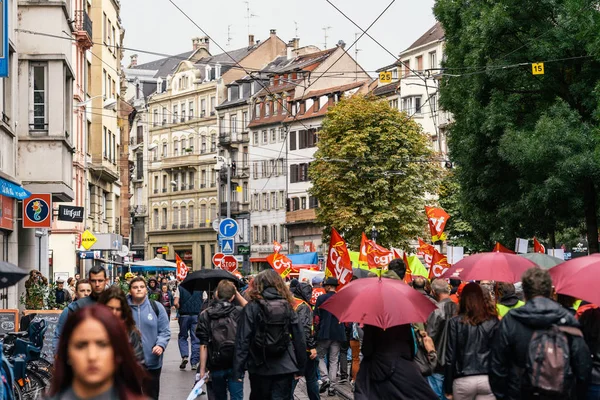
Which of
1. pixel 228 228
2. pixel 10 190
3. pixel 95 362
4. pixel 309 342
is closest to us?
pixel 95 362

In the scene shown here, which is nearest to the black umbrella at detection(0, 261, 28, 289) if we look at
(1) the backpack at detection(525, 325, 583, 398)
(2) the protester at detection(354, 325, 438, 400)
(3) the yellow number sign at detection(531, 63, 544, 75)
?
(2) the protester at detection(354, 325, 438, 400)

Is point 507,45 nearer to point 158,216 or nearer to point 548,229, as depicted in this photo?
point 548,229

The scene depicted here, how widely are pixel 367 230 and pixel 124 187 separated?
16.0m

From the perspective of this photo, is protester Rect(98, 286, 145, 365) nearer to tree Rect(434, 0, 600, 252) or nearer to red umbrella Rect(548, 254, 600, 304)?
red umbrella Rect(548, 254, 600, 304)

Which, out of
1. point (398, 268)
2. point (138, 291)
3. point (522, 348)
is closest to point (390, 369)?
point (522, 348)

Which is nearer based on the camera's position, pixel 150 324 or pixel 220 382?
pixel 150 324

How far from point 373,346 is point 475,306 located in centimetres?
100

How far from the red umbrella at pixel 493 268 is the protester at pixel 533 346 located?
5.45 m

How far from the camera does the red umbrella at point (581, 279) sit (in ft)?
32.9

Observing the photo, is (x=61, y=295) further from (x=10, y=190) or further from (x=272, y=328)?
(x=272, y=328)

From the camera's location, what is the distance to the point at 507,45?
34562mm

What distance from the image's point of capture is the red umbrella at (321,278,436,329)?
1032 centimetres

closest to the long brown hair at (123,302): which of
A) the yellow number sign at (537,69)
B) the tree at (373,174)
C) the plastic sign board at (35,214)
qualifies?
the plastic sign board at (35,214)

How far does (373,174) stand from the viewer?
74875 millimetres
